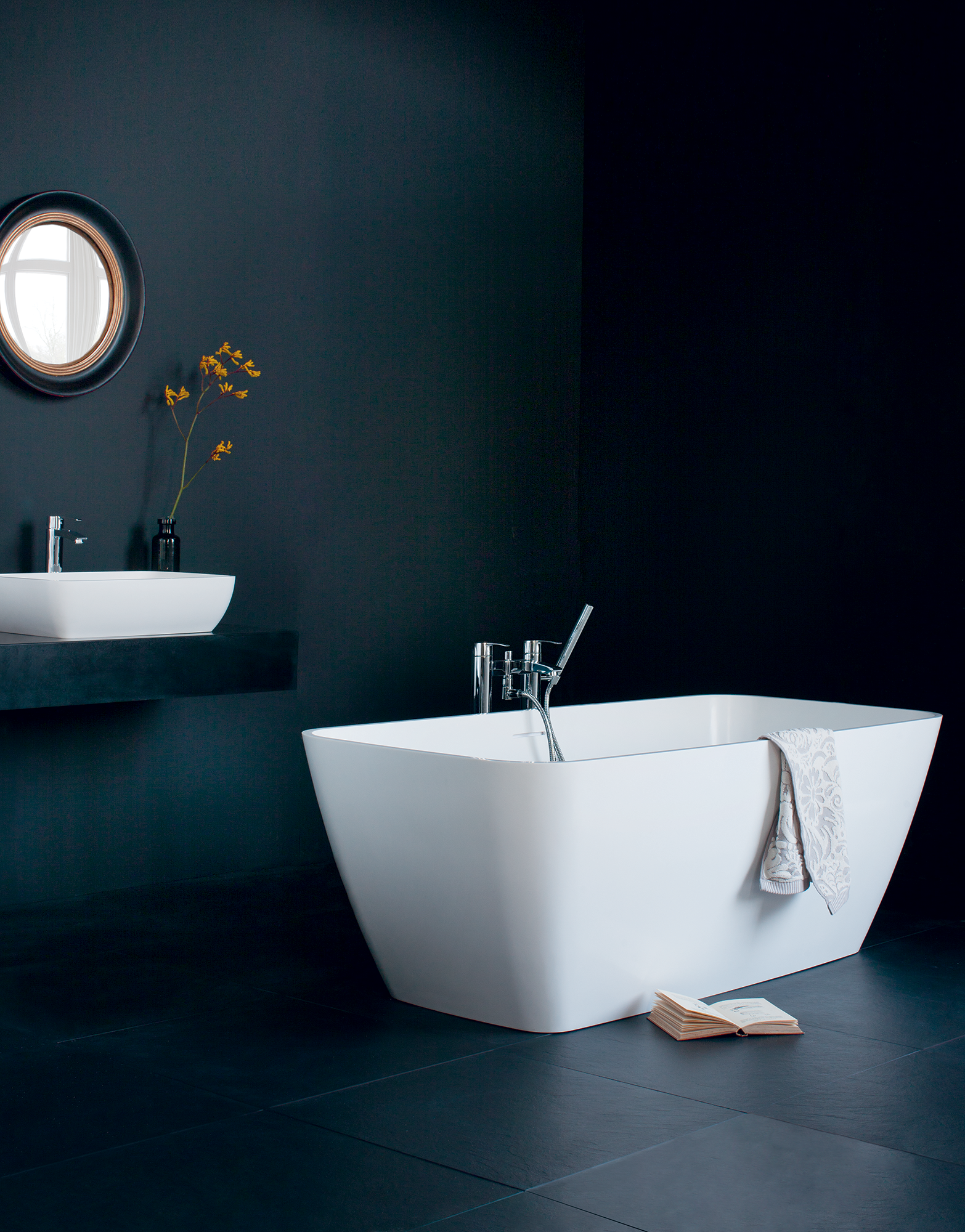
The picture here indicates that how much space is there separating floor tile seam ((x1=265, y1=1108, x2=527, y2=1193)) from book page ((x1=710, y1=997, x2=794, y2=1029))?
80 cm

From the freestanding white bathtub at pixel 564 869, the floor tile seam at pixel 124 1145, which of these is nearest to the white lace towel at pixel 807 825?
the freestanding white bathtub at pixel 564 869

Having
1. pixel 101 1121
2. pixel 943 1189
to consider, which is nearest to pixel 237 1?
pixel 101 1121

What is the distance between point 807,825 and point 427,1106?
1080 mm

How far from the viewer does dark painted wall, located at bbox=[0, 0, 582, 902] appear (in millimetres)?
3662

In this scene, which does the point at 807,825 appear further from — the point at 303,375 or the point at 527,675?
A: the point at 303,375

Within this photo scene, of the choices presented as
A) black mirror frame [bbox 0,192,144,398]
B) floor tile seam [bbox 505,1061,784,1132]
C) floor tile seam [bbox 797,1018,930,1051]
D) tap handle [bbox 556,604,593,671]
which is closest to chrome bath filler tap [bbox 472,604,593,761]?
tap handle [bbox 556,604,593,671]

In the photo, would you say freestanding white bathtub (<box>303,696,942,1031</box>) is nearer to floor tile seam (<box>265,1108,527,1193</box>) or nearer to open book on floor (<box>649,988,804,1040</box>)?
open book on floor (<box>649,988,804,1040</box>)

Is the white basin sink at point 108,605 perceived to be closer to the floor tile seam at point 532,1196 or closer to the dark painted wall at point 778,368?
the floor tile seam at point 532,1196

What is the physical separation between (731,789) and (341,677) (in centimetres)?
176

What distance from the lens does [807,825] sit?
295 centimetres

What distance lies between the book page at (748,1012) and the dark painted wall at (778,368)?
124cm

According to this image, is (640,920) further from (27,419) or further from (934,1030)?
(27,419)

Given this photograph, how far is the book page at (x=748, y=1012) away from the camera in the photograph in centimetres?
273

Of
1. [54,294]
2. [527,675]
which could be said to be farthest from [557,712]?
[54,294]
